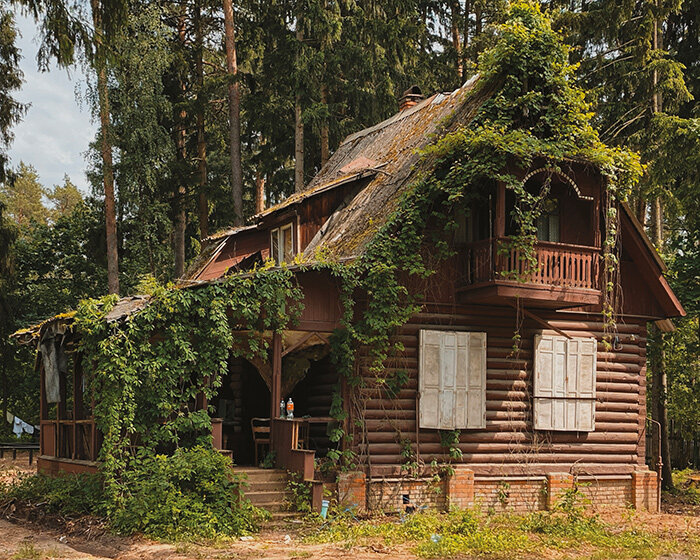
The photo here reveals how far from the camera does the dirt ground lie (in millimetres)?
12133

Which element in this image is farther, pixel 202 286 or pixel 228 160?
pixel 228 160

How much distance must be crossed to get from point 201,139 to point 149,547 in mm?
22310

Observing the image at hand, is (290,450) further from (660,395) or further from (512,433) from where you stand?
(660,395)

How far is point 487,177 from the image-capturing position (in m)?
17.1

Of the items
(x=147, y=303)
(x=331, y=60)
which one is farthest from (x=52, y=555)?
(x=331, y=60)

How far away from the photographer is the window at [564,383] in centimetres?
1775

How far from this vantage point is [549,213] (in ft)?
60.4

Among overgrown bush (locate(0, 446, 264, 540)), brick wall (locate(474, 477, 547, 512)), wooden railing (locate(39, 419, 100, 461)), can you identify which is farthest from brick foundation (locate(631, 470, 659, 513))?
wooden railing (locate(39, 419, 100, 461))

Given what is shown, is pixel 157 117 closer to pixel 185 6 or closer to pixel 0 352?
pixel 185 6

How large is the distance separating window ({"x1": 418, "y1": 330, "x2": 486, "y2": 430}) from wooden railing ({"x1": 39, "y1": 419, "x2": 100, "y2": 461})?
6.17 metres

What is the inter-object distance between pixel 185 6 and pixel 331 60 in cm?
838

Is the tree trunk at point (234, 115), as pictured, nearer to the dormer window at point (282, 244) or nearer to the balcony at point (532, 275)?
the dormer window at point (282, 244)

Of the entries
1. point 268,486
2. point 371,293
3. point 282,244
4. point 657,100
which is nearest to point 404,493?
point 268,486

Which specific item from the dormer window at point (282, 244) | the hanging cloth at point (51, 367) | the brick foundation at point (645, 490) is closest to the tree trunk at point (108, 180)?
the dormer window at point (282, 244)
